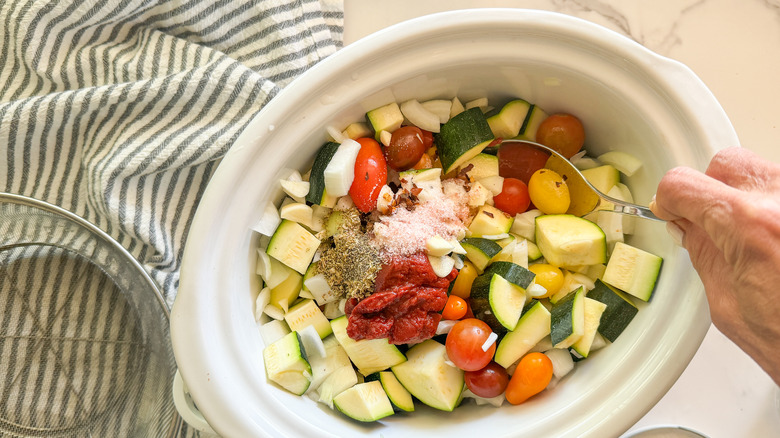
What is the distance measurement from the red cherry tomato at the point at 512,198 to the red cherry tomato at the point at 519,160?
24 millimetres

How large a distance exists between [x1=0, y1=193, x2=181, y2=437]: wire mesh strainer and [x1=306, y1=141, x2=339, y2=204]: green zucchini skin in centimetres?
41

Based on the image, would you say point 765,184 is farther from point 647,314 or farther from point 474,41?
point 474,41

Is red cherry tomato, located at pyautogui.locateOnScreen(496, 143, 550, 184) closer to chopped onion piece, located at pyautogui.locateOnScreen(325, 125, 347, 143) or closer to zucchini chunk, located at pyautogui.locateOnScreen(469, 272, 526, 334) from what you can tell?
zucchini chunk, located at pyautogui.locateOnScreen(469, 272, 526, 334)

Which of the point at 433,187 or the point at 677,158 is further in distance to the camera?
the point at 433,187

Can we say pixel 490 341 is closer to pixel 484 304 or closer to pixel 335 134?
pixel 484 304

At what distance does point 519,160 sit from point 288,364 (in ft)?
2.23

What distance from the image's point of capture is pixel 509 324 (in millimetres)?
1202

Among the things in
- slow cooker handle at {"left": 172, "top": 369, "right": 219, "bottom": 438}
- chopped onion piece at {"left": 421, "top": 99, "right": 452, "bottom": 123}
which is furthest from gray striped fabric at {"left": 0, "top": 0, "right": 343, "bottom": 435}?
chopped onion piece at {"left": 421, "top": 99, "right": 452, "bottom": 123}

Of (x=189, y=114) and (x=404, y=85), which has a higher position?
(x=189, y=114)

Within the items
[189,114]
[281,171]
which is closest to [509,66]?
[281,171]

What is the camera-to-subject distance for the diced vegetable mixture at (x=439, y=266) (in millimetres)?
1186

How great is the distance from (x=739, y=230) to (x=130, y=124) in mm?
1245

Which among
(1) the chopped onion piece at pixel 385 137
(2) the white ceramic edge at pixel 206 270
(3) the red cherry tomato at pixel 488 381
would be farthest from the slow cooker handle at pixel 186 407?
(1) the chopped onion piece at pixel 385 137

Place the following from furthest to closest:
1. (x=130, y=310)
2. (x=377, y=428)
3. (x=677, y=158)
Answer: (x=130, y=310), (x=377, y=428), (x=677, y=158)
